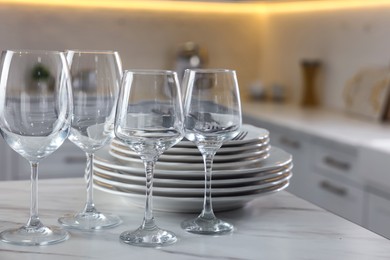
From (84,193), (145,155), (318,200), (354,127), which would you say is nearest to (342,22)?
(354,127)

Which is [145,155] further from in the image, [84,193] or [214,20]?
[214,20]

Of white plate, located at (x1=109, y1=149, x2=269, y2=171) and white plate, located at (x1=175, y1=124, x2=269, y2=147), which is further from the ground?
white plate, located at (x1=175, y1=124, x2=269, y2=147)

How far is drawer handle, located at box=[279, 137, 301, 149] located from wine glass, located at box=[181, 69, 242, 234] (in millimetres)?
1852

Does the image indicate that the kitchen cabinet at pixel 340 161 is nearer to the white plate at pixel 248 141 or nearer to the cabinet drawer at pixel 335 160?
the cabinet drawer at pixel 335 160

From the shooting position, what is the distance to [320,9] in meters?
3.58

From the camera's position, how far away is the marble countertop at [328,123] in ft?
7.87

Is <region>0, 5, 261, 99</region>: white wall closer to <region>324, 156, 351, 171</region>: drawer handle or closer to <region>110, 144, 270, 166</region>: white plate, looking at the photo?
<region>324, 156, 351, 171</region>: drawer handle

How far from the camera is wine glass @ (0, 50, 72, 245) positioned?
2.86 feet

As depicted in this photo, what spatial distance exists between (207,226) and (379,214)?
1.37 m

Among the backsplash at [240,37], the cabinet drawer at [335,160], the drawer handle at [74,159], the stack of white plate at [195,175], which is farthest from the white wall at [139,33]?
the stack of white plate at [195,175]

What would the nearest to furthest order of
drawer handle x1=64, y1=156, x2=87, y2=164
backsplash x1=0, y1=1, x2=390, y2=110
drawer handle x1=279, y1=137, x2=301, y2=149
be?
1. drawer handle x1=279, y1=137, x2=301, y2=149
2. drawer handle x1=64, y1=156, x2=87, y2=164
3. backsplash x1=0, y1=1, x2=390, y2=110

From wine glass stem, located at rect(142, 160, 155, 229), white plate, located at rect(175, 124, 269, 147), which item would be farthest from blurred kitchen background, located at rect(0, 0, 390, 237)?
wine glass stem, located at rect(142, 160, 155, 229)

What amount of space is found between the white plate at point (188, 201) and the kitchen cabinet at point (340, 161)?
1171mm

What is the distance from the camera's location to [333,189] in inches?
99.1
